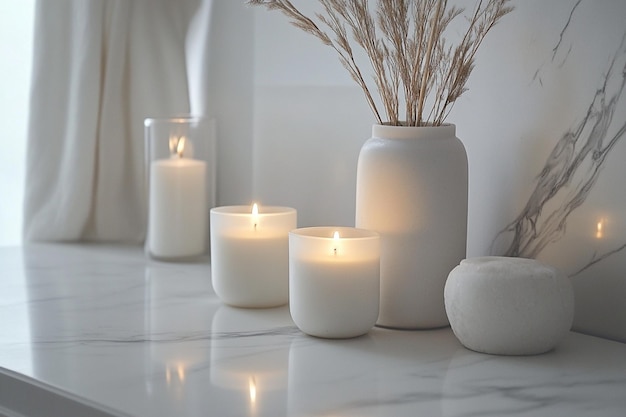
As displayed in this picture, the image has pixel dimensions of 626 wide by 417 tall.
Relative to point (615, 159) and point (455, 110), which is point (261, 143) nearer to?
point (455, 110)

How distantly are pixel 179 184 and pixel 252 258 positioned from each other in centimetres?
36

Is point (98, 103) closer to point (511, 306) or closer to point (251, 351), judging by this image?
point (251, 351)

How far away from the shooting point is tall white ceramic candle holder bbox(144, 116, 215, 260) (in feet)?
4.80

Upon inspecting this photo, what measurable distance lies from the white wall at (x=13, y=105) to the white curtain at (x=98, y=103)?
0.24ft

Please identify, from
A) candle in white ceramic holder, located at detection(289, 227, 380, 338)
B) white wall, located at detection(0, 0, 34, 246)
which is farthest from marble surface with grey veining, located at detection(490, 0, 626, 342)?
white wall, located at detection(0, 0, 34, 246)

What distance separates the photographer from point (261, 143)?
4.83 ft

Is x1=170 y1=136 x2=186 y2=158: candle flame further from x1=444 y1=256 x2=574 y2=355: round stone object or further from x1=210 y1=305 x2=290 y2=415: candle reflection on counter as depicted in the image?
x1=444 y1=256 x2=574 y2=355: round stone object

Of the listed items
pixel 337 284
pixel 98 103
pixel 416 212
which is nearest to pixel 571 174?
pixel 416 212

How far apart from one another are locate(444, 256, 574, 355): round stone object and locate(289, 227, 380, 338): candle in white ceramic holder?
99 millimetres

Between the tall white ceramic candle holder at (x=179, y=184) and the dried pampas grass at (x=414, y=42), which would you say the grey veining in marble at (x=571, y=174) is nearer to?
the dried pampas grass at (x=414, y=42)

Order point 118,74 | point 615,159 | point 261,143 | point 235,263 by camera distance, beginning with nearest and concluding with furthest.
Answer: point 615,159, point 235,263, point 261,143, point 118,74

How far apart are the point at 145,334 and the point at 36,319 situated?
0.50 feet

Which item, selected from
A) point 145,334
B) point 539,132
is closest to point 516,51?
point 539,132

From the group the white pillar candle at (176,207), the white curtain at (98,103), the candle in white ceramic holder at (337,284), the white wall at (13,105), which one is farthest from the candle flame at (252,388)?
the white wall at (13,105)
